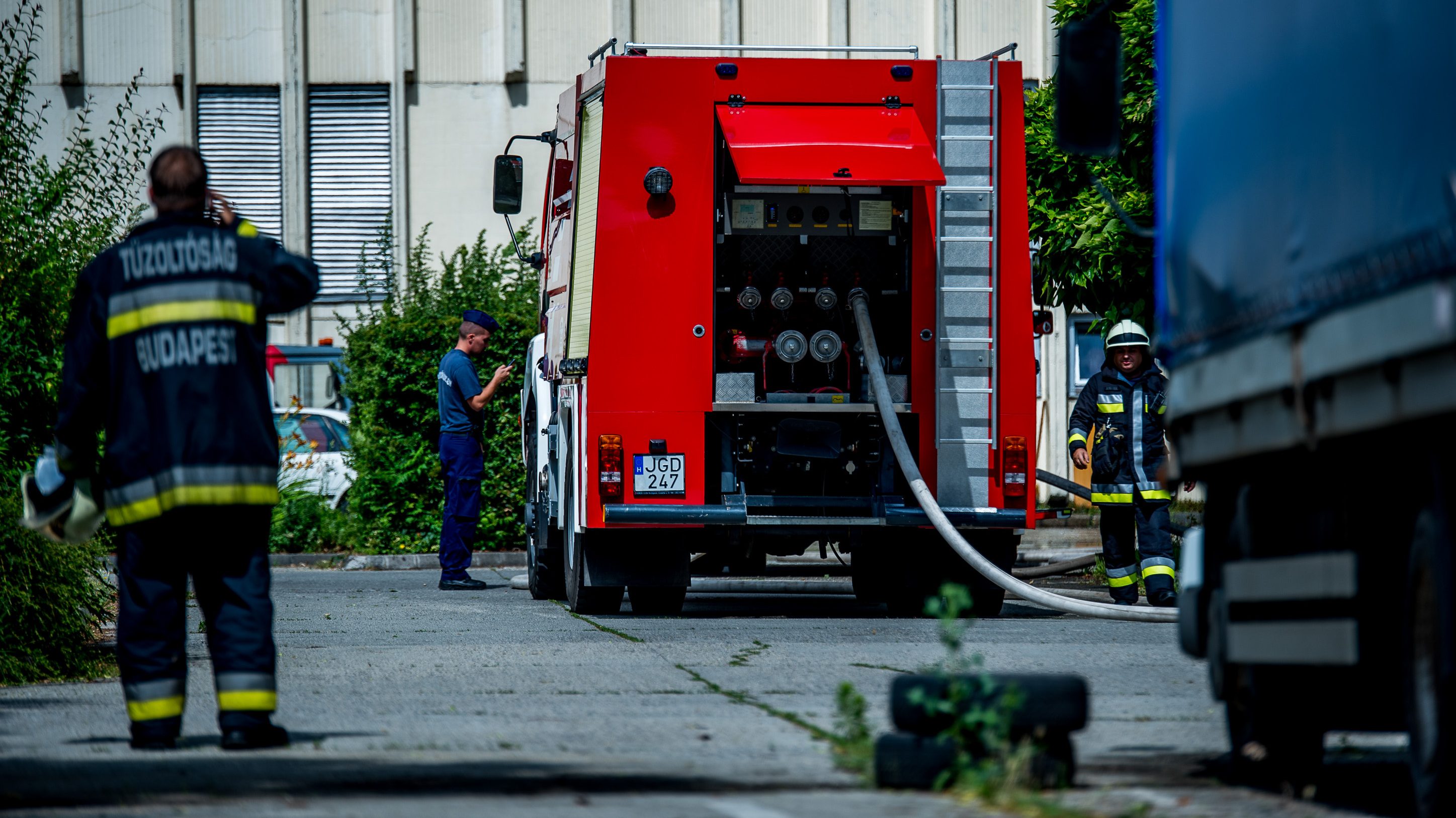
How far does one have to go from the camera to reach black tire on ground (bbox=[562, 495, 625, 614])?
1152 centimetres

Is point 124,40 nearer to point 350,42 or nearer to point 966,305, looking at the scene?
point 350,42

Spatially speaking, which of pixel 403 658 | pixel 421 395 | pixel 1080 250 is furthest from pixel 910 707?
pixel 421 395

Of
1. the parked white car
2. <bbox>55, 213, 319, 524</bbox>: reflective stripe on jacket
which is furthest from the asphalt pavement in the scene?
the parked white car

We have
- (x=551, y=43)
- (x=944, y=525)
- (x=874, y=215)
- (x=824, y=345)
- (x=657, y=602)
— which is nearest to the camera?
(x=944, y=525)

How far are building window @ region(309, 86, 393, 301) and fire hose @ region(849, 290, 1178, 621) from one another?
17.9 m

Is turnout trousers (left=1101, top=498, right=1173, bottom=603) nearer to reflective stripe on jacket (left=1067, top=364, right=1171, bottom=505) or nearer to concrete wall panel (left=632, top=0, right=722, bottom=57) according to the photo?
reflective stripe on jacket (left=1067, top=364, right=1171, bottom=505)

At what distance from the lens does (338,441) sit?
21.2m

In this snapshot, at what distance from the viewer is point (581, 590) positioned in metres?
11.6

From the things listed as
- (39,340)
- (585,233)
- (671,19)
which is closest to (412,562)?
(585,233)

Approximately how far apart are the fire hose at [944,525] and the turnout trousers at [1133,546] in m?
0.94

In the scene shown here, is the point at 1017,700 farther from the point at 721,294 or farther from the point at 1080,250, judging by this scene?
the point at 1080,250

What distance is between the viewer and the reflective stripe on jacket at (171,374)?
19.8ft

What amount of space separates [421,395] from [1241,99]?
1333 centimetres

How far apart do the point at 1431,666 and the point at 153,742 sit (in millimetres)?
3670
